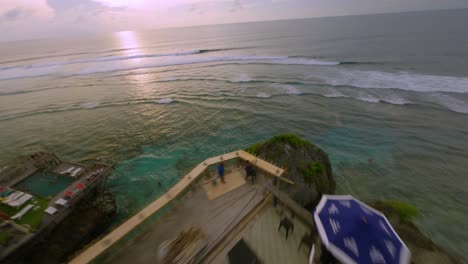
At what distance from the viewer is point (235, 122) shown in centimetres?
2112

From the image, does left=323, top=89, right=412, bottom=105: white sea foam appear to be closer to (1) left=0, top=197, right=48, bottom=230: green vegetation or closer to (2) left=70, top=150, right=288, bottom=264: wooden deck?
(2) left=70, top=150, right=288, bottom=264: wooden deck

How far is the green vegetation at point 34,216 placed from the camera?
9.31m

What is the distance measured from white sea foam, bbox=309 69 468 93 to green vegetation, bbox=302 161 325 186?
→ 25607mm

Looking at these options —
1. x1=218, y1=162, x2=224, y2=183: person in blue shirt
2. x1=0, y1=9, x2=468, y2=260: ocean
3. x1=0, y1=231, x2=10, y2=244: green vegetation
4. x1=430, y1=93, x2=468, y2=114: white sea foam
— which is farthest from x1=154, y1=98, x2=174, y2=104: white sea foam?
x1=430, y1=93, x2=468, y2=114: white sea foam

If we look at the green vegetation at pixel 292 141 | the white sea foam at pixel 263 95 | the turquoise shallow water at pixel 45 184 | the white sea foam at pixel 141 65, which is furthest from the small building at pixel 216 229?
the white sea foam at pixel 141 65

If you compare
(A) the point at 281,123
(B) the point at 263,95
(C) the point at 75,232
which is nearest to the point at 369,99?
(A) the point at 281,123

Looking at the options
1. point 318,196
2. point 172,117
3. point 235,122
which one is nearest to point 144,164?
point 172,117

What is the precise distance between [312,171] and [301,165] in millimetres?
611

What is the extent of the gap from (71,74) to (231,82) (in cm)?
4423

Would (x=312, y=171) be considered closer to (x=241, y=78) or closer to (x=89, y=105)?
(x=241, y=78)

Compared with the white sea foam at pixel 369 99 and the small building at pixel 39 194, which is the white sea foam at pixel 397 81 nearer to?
the white sea foam at pixel 369 99

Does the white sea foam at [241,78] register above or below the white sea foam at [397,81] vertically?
above

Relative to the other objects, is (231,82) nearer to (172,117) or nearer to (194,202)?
(172,117)

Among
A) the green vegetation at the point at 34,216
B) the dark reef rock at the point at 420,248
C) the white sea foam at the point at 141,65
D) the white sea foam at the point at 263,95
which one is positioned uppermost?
the white sea foam at the point at 141,65
